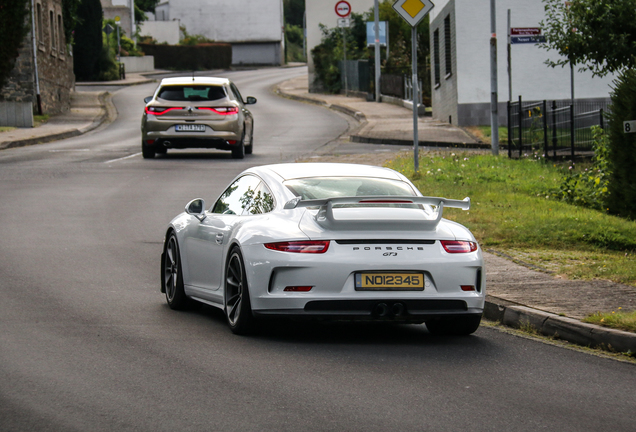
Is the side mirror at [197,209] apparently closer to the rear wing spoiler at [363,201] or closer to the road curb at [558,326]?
the rear wing spoiler at [363,201]

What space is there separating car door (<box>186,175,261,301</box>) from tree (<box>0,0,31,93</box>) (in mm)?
29828

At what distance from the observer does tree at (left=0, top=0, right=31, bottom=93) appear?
3612 centimetres

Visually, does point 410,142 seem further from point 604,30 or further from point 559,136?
point 559,136

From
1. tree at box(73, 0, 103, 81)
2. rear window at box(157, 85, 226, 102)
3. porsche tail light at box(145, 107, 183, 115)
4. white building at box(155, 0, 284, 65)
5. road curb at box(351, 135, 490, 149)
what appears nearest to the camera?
porsche tail light at box(145, 107, 183, 115)

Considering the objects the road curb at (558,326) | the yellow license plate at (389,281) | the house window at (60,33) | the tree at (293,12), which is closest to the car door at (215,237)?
the yellow license plate at (389,281)

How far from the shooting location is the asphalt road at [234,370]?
5285mm

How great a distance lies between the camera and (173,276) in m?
9.04

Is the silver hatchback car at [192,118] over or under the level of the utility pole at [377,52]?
under

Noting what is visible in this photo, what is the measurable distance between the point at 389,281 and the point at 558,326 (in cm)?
141

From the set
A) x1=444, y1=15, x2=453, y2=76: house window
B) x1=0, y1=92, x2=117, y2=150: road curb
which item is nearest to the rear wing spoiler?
x1=0, y1=92, x2=117, y2=150: road curb

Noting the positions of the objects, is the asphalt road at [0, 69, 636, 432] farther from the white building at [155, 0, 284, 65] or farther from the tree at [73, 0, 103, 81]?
the white building at [155, 0, 284, 65]

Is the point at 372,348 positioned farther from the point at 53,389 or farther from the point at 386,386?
the point at 53,389

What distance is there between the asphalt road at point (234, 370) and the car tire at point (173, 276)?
13 centimetres

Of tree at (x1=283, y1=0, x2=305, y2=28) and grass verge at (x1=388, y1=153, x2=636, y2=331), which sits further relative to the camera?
tree at (x1=283, y1=0, x2=305, y2=28)
